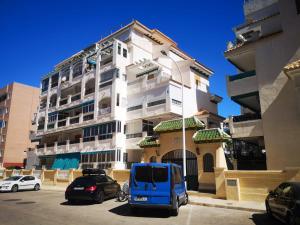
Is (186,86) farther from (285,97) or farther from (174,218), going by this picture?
(174,218)

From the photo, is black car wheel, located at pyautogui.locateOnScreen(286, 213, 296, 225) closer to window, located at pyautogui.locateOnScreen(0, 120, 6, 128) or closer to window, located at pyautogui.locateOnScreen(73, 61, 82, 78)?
window, located at pyautogui.locateOnScreen(73, 61, 82, 78)

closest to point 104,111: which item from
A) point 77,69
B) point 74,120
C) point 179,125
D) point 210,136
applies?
point 74,120

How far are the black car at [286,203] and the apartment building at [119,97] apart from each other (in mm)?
17679

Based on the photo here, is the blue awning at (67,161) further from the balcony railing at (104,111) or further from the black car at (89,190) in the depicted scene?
the black car at (89,190)

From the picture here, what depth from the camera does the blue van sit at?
33.1 ft

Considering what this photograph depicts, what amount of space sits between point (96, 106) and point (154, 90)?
8656 millimetres

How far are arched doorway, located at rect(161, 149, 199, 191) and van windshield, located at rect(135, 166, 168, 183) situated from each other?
8429 millimetres

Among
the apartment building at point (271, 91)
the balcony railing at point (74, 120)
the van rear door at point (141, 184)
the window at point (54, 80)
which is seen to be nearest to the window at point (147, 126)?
the apartment building at point (271, 91)

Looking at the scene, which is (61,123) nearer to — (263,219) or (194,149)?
(194,149)

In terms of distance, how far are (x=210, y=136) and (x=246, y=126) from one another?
3609 mm

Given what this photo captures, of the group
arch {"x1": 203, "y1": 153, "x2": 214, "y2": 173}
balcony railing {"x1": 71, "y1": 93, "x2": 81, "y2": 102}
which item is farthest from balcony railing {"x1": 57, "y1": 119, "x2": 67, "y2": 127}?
arch {"x1": 203, "y1": 153, "x2": 214, "y2": 173}

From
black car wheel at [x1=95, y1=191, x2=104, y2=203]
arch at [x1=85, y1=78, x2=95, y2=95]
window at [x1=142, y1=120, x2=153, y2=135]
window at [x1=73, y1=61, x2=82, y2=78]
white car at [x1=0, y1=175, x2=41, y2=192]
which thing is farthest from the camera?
window at [x1=73, y1=61, x2=82, y2=78]

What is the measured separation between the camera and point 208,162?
17719mm

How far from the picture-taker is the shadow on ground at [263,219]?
9.19 meters
